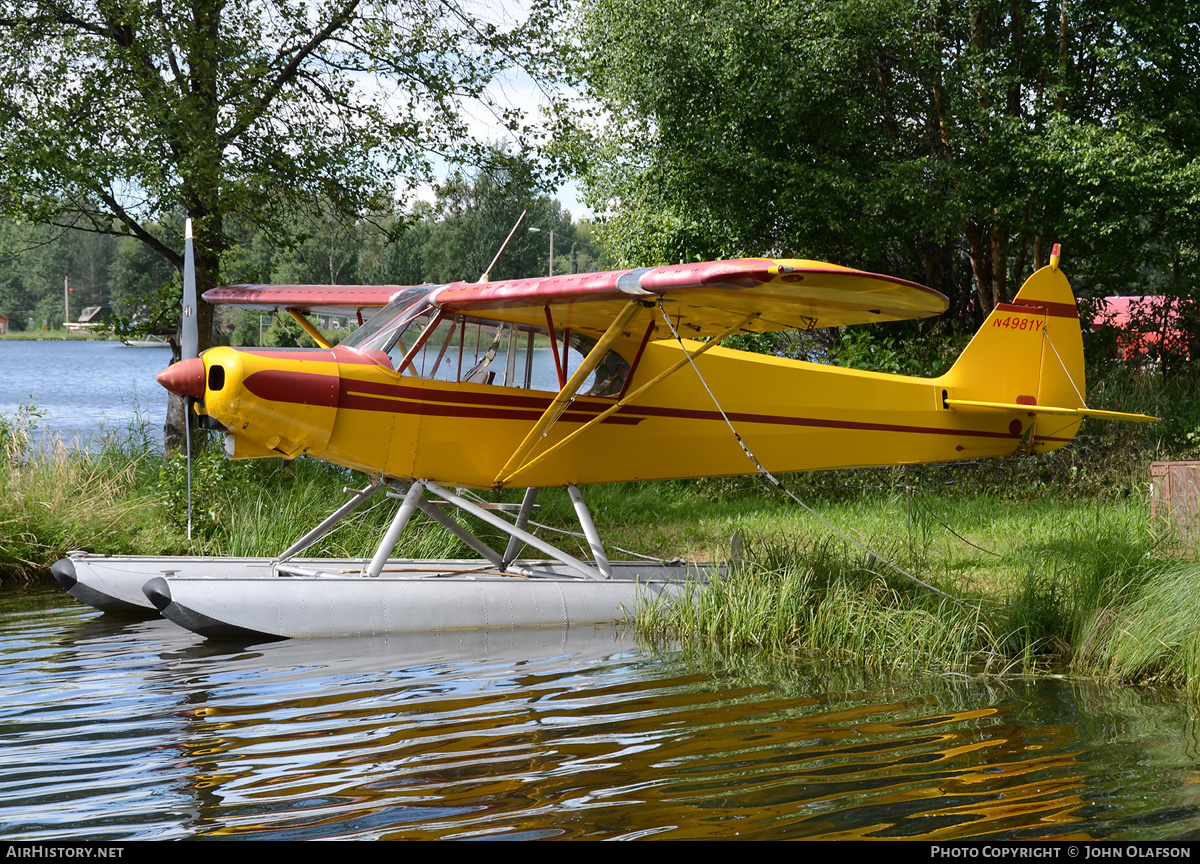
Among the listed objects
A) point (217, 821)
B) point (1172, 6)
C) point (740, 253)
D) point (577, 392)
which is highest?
point (1172, 6)

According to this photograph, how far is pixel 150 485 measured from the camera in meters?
9.97

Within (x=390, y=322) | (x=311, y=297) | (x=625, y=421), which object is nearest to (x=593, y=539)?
(x=625, y=421)

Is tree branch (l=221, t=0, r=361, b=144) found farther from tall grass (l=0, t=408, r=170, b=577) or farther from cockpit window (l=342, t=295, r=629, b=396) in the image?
cockpit window (l=342, t=295, r=629, b=396)

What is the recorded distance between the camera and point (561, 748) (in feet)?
14.2

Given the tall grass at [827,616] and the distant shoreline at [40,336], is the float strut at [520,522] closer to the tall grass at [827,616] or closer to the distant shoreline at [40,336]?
the tall grass at [827,616]

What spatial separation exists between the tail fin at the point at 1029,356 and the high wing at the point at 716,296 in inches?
91.2

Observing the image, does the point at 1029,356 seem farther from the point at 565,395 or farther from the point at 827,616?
the point at 565,395

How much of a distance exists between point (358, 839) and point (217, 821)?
0.59 m

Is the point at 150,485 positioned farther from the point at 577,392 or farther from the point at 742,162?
the point at 742,162

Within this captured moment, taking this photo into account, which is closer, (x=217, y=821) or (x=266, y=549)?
(x=217, y=821)

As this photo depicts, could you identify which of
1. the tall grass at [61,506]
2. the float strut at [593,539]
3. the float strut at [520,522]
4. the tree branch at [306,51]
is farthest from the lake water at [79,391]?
the float strut at [593,539]

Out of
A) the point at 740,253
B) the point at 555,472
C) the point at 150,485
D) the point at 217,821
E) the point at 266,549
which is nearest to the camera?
the point at 217,821

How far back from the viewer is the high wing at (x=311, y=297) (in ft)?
29.1
